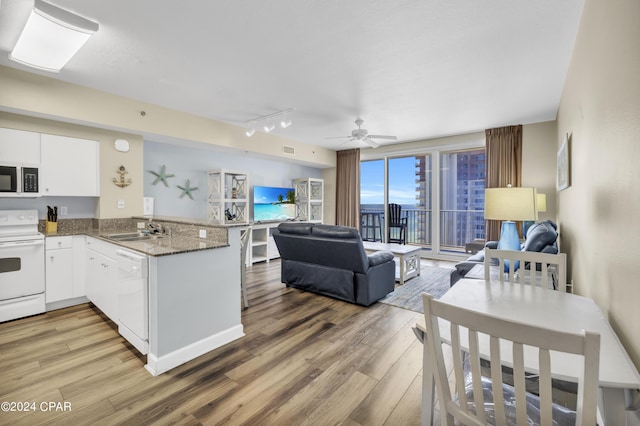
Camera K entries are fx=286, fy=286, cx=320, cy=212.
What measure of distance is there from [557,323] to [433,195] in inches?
210

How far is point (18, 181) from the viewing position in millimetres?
2998

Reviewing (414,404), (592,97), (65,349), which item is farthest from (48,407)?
(592,97)

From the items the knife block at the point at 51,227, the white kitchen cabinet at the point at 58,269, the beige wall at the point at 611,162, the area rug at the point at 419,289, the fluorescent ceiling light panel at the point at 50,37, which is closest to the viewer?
the beige wall at the point at 611,162

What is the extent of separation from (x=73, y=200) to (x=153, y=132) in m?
1.33

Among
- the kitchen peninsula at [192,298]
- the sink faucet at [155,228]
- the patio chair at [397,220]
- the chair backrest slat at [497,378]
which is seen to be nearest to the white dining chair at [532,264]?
the chair backrest slat at [497,378]

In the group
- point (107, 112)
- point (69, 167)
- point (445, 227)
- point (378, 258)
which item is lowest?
point (378, 258)

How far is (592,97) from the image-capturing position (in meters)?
1.86

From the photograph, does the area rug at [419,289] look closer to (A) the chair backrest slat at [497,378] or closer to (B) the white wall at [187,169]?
(A) the chair backrest slat at [497,378]

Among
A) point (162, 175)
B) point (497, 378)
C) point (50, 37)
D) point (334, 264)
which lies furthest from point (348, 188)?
point (497, 378)

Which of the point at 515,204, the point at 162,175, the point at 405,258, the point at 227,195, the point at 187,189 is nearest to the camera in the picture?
the point at 515,204

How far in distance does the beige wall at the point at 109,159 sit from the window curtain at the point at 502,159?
5.87 m

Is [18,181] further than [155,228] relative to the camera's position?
No

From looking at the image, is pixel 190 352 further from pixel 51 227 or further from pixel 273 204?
pixel 273 204

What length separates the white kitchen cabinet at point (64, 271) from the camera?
3.16m
